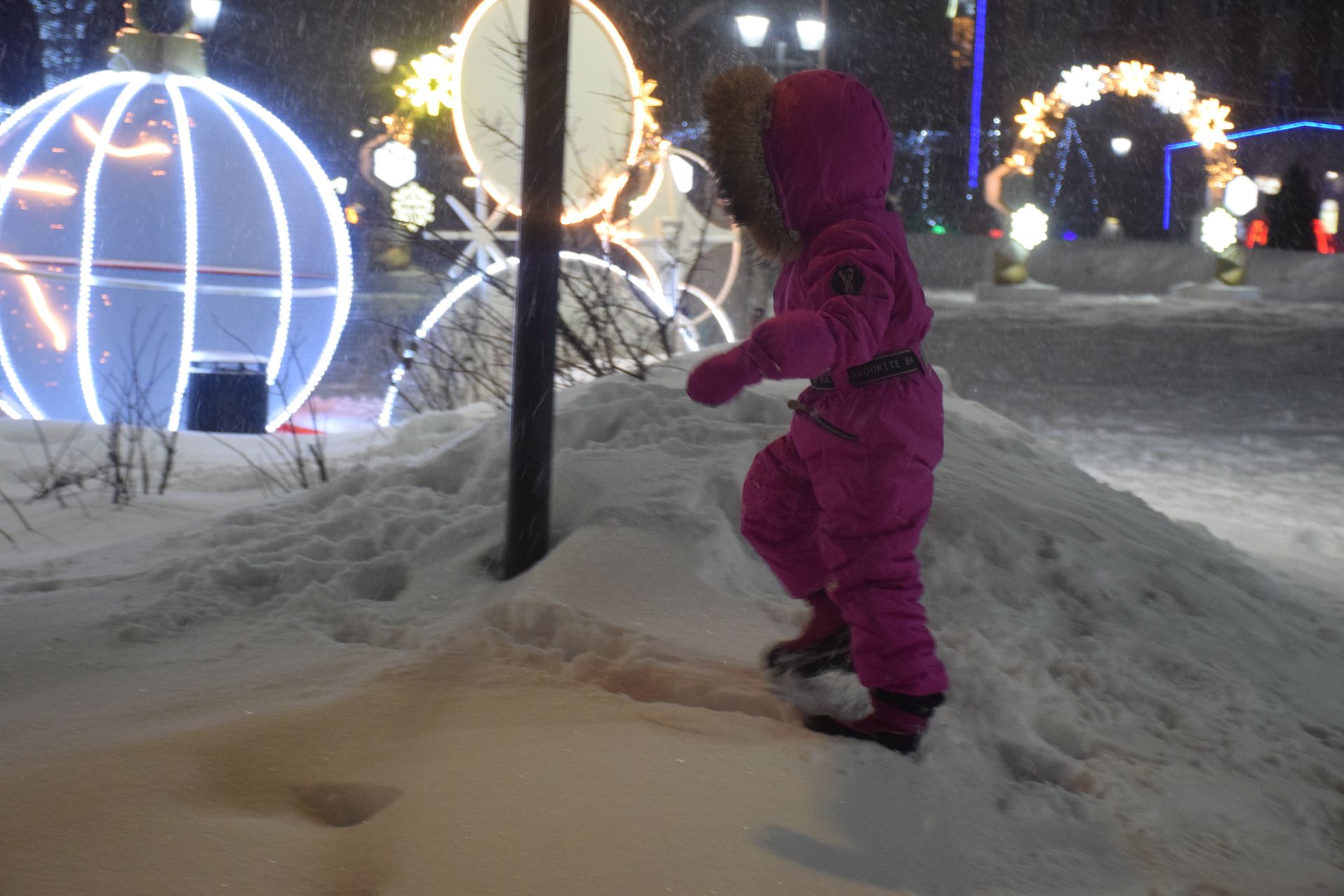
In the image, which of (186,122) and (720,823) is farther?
(186,122)

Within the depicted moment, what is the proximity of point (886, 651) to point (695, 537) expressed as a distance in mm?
1062

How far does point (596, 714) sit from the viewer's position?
9.25ft

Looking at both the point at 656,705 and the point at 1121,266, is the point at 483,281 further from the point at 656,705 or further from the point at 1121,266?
the point at 1121,266

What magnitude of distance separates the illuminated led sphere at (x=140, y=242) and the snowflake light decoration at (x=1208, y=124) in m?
21.1

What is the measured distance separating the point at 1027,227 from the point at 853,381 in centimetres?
2386

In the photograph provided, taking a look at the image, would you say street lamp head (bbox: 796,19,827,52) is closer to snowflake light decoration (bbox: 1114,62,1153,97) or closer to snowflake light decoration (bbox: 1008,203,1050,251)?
snowflake light decoration (bbox: 1008,203,1050,251)

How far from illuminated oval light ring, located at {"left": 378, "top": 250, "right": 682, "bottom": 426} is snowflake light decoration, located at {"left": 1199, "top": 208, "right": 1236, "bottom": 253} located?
770 inches

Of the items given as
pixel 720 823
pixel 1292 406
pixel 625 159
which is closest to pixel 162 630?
pixel 720 823

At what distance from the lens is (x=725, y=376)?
2600 millimetres


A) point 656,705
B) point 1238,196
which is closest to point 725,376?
point 656,705

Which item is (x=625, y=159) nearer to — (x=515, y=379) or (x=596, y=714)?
(x=515, y=379)

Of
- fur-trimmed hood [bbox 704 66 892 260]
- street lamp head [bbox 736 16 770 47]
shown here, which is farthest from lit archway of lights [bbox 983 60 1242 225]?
fur-trimmed hood [bbox 704 66 892 260]

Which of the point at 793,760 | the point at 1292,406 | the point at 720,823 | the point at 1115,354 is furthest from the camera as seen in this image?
the point at 1115,354

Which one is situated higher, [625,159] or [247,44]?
[247,44]
